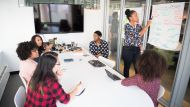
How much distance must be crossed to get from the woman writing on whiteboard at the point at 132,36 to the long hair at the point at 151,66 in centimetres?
136

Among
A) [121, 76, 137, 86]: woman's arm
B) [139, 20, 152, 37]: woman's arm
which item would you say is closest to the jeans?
[139, 20, 152, 37]: woman's arm

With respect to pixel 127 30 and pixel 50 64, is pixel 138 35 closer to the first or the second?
pixel 127 30

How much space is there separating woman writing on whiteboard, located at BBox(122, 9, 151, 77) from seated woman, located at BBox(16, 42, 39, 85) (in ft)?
5.33

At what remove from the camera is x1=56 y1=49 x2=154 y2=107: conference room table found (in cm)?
140

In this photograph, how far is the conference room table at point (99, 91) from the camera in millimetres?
1398

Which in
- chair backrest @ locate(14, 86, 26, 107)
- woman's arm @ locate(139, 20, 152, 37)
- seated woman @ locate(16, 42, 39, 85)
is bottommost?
chair backrest @ locate(14, 86, 26, 107)

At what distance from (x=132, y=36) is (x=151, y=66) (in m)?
1.45

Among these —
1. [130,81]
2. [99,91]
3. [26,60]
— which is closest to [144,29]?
[130,81]

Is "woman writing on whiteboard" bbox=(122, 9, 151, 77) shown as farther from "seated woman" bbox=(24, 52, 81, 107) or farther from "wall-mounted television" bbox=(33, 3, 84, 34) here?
"seated woman" bbox=(24, 52, 81, 107)

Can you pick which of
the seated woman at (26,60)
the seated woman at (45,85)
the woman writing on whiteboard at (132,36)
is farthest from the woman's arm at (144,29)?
the seated woman at (45,85)

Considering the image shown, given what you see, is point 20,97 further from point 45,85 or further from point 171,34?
point 171,34

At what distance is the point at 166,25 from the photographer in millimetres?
2584

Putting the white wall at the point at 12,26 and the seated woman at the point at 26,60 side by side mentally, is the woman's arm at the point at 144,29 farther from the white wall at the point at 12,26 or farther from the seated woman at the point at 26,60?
the white wall at the point at 12,26

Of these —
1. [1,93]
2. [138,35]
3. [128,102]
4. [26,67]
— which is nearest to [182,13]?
[138,35]
